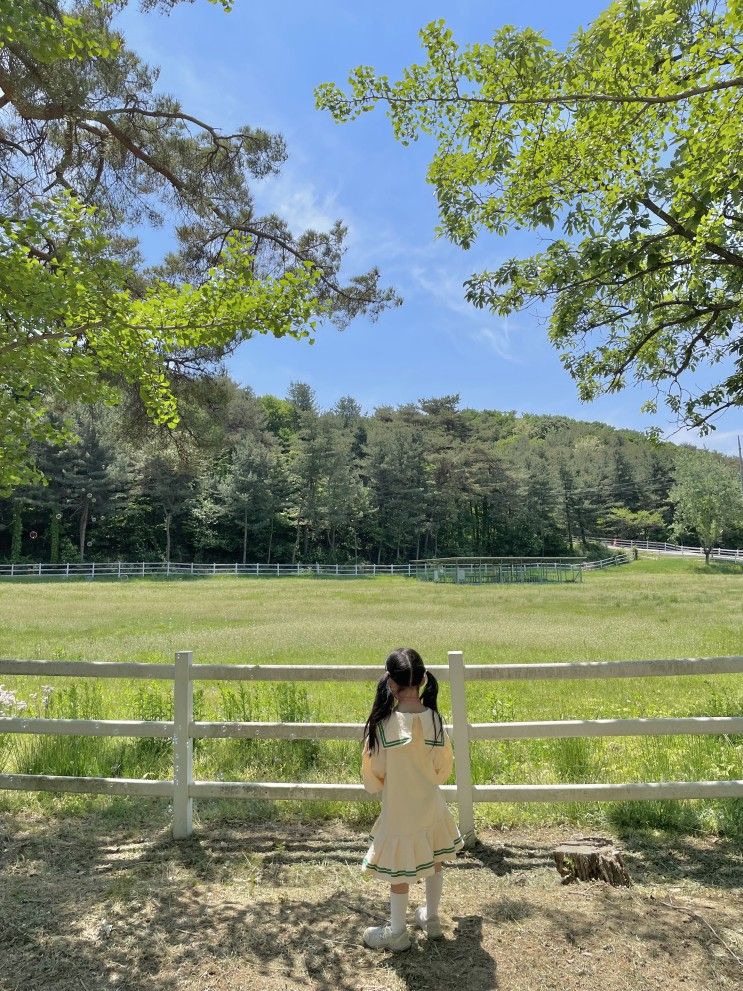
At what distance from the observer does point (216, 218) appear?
8.91 meters

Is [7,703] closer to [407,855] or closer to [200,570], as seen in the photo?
[407,855]

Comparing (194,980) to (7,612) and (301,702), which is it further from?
(7,612)

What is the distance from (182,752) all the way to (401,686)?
225cm

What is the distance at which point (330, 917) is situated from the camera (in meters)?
3.44

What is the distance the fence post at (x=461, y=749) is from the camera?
423cm

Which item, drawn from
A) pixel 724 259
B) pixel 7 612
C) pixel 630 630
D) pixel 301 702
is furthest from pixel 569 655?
pixel 7 612

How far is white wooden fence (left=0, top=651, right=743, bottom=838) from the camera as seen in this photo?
163 inches

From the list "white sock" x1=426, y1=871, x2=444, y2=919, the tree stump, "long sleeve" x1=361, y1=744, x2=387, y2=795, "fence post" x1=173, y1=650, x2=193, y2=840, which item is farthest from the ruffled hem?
"fence post" x1=173, y1=650, x2=193, y2=840

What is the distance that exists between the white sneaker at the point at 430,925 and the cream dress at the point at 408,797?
318 mm

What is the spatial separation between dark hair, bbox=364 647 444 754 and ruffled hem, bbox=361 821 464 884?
1.47 ft

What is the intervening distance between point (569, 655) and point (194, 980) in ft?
39.0

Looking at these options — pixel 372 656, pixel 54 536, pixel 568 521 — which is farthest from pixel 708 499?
pixel 54 536

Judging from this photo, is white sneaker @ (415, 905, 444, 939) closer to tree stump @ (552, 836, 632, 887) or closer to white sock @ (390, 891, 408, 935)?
white sock @ (390, 891, 408, 935)

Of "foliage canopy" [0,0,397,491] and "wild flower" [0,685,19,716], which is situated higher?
"foliage canopy" [0,0,397,491]
